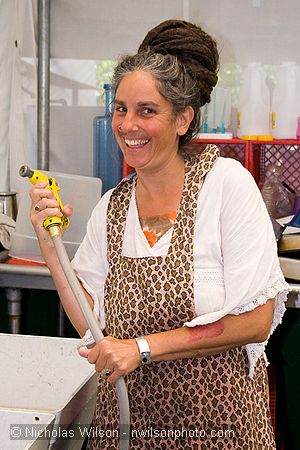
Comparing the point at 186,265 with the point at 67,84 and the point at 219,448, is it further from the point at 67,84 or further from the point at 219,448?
the point at 67,84

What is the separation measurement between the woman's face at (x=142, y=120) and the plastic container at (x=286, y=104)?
154 centimetres

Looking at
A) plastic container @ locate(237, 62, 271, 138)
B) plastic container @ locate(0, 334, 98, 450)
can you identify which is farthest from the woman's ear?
plastic container @ locate(237, 62, 271, 138)

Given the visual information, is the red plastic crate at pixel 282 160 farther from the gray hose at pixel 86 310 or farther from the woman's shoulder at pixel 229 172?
the gray hose at pixel 86 310

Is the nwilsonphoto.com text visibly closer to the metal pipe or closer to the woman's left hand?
the woman's left hand

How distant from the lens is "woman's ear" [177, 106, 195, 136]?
1.66 meters

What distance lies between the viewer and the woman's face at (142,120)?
1600 millimetres

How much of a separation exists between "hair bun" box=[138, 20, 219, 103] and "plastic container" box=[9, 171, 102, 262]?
3.73ft

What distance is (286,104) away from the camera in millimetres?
3090

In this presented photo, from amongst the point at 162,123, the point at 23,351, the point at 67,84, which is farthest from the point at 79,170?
the point at 162,123

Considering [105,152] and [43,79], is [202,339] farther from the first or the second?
[43,79]

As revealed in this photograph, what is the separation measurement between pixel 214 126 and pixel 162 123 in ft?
4.95

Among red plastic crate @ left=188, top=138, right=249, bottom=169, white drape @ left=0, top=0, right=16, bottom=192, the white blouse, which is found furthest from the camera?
white drape @ left=0, top=0, right=16, bottom=192

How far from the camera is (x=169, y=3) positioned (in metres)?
3.30

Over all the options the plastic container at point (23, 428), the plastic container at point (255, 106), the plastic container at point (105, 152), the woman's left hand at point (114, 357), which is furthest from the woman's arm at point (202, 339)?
the plastic container at point (105, 152)
